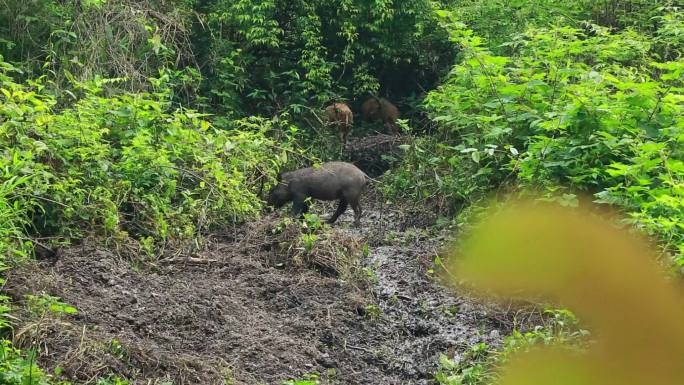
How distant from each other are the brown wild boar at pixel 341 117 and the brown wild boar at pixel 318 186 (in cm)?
334

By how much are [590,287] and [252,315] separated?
470cm

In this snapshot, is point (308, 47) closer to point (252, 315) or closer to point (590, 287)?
point (252, 315)

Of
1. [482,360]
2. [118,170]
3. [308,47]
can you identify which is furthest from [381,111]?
[482,360]

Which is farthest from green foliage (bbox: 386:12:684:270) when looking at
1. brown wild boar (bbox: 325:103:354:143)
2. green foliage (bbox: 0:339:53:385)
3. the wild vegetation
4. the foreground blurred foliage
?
green foliage (bbox: 0:339:53:385)

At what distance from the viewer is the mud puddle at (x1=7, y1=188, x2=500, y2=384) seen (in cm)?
482

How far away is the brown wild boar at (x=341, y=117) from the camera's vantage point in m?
13.2

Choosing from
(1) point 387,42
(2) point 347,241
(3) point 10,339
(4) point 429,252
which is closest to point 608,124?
(4) point 429,252

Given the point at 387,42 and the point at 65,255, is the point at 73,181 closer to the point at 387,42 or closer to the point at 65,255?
the point at 65,255

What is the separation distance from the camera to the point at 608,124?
7098 millimetres

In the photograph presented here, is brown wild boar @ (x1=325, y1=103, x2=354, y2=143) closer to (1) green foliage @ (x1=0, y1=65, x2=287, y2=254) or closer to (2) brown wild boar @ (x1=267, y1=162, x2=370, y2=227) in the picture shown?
(2) brown wild boar @ (x1=267, y1=162, x2=370, y2=227)

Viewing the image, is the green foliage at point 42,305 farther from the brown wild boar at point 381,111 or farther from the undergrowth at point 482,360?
the brown wild boar at point 381,111

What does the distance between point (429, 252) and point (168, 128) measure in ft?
9.81

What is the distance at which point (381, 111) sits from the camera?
1437cm

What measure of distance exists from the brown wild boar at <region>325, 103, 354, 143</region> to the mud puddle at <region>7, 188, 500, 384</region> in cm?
572
